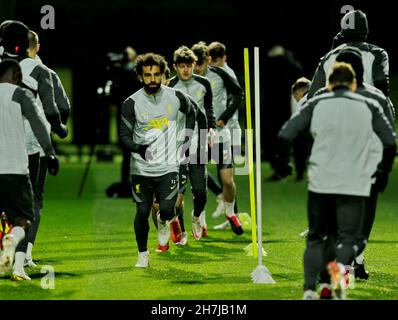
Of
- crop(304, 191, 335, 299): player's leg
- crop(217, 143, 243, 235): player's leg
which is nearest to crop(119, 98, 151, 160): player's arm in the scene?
crop(304, 191, 335, 299): player's leg

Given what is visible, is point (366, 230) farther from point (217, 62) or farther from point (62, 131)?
point (217, 62)

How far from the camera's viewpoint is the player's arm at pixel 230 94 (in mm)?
14529

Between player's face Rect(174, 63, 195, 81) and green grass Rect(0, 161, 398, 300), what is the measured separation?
1.96 meters

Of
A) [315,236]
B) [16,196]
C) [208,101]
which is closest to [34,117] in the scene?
[16,196]

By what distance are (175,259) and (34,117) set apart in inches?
116

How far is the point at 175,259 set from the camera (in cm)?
1234

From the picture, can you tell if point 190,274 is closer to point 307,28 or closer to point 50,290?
point 50,290

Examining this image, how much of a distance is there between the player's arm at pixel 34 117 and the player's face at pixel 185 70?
3577 mm

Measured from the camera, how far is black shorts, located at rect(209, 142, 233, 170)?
574 inches

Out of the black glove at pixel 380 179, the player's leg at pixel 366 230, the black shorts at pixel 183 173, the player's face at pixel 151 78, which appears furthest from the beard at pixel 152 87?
the black glove at pixel 380 179

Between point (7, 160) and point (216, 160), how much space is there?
501 centimetres

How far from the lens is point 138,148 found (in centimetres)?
1117

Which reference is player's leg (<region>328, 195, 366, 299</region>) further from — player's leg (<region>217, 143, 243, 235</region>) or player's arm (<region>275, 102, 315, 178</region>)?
player's leg (<region>217, 143, 243, 235</region>)
